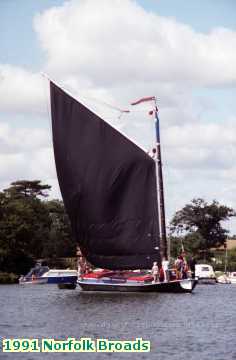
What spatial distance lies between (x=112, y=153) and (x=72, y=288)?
17.7 meters

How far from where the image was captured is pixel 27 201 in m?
136

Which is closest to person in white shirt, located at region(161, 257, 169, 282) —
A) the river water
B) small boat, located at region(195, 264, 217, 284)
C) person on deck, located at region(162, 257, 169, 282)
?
person on deck, located at region(162, 257, 169, 282)

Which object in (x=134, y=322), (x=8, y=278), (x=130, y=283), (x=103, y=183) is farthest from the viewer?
(x=8, y=278)

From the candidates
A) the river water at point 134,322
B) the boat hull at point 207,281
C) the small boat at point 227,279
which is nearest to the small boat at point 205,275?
the boat hull at point 207,281

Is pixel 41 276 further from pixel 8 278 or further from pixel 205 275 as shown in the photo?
pixel 205 275

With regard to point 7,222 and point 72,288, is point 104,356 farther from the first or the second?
point 7,222

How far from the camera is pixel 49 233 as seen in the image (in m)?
136

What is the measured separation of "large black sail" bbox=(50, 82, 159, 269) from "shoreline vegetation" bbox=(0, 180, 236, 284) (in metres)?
17.5

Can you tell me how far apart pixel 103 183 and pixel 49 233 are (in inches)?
2872

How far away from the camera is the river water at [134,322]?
3556 centimetres

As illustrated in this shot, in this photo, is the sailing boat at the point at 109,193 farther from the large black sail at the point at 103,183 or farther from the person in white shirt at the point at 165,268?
the person in white shirt at the point at 165,268

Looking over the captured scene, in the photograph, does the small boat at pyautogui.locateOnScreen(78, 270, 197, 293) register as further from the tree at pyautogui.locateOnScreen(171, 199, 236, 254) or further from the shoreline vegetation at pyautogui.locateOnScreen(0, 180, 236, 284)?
the tree at pyautogui.locateOnScreen(171, 199, 236, 254)

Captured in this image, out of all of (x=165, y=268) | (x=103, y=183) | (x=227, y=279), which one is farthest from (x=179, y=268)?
(x=227, y=279)

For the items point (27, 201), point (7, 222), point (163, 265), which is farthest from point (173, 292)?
point (27, 201)
